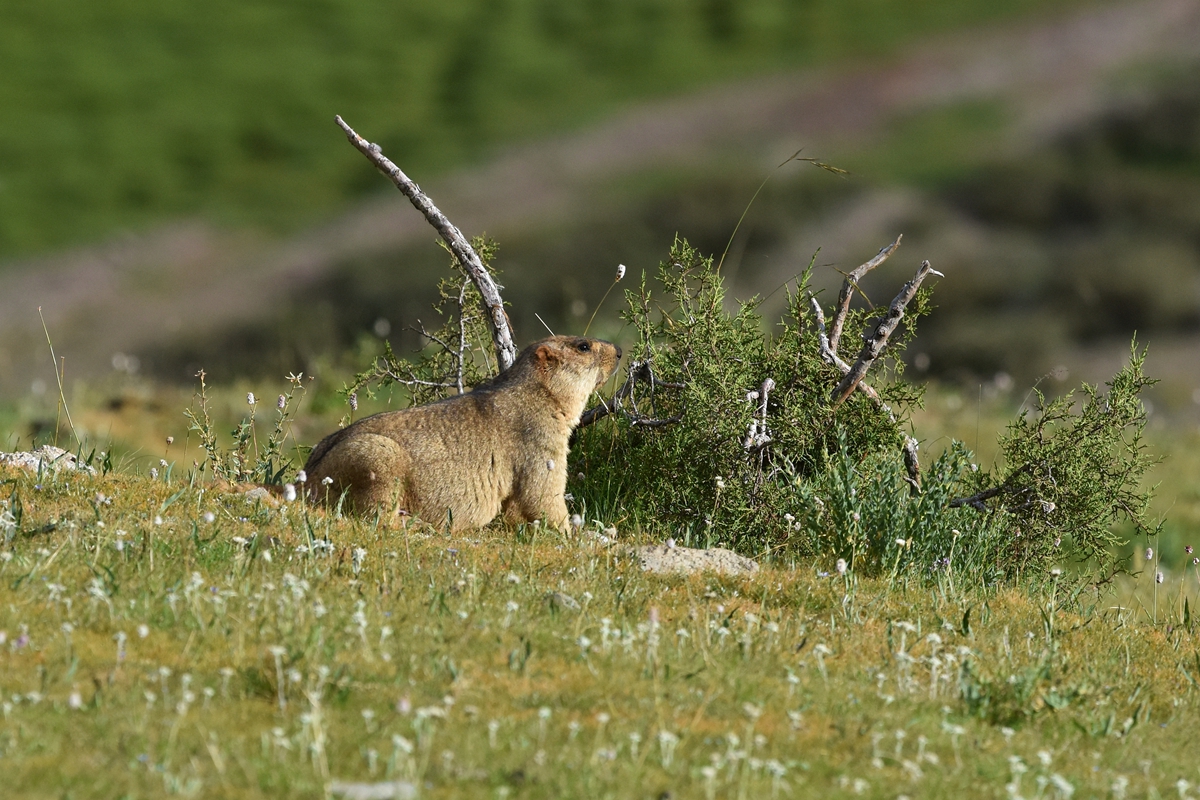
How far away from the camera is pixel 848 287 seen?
9945mm

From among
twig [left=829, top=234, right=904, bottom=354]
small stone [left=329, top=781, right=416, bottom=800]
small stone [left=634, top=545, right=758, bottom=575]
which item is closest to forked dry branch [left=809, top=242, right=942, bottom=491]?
twig [left=829, top=234, right=904, bottom=354]

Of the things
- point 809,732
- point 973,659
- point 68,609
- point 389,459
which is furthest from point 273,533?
point 973,659

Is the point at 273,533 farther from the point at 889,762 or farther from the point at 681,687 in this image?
the point at 889,762

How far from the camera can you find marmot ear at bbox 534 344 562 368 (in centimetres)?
966

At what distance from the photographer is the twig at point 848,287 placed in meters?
9.70

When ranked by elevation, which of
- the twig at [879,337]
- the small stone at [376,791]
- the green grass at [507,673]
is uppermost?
the twig at [879,337]

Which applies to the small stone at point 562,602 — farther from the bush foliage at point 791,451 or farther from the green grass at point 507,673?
the bush foliage at point 791,451

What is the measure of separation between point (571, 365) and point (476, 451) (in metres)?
1.14

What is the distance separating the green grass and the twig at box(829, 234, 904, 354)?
2.44 metres

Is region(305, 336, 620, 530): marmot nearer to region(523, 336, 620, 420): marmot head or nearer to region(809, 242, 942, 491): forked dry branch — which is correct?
region(523, 336, 620, 420): marmot head

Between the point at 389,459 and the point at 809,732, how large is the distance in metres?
3.86

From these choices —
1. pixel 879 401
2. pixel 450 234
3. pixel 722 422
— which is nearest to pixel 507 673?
pixel 722 422

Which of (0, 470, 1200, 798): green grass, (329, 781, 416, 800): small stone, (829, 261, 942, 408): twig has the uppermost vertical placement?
(829, 261, 942, 408): twig

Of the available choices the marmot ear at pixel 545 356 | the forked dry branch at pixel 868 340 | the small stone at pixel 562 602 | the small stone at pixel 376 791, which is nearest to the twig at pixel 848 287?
the forked dry branch at pixel 868 340
